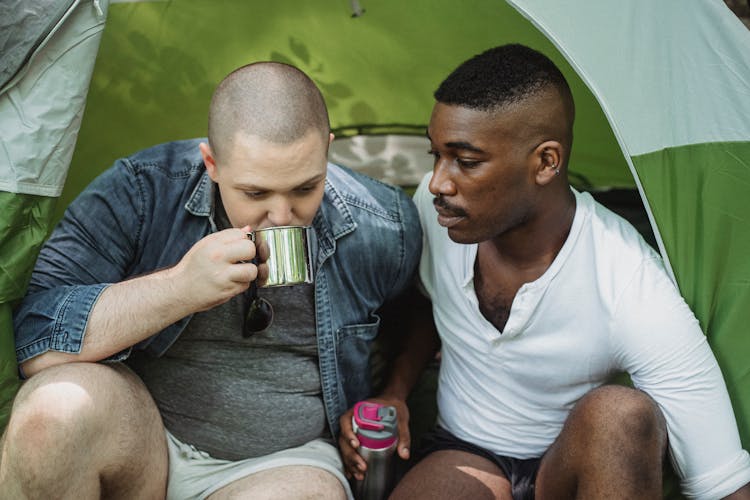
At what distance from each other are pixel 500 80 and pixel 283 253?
22.1 inches

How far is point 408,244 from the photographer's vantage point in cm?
196

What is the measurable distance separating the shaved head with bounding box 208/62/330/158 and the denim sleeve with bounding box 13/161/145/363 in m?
0.23

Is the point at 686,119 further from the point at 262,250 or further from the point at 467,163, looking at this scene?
the point at 262,250

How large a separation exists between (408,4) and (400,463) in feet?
3.91

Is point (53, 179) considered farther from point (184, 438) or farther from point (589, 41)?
point (589, 41)

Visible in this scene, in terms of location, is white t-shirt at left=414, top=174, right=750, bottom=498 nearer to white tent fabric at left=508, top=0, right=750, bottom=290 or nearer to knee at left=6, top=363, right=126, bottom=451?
white tent fabric at left=508, top=0, right=750, bottom=290

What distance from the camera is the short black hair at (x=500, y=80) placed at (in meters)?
1.70

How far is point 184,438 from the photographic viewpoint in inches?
73.1

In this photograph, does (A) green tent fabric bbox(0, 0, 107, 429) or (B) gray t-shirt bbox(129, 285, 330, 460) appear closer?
(A) green tent fabric bbox(0, 0, 107, 429)

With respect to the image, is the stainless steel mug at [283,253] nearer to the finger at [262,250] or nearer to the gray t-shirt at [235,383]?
the finger at [262,250]

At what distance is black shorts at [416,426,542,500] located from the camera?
5.98 feet

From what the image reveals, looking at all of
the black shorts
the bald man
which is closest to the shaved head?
the bald man

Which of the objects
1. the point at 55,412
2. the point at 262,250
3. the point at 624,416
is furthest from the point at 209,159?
the point at 624,416

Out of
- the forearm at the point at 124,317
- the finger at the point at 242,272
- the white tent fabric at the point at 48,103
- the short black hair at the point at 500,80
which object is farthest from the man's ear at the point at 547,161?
the white tent fabric at the point at 48,103
